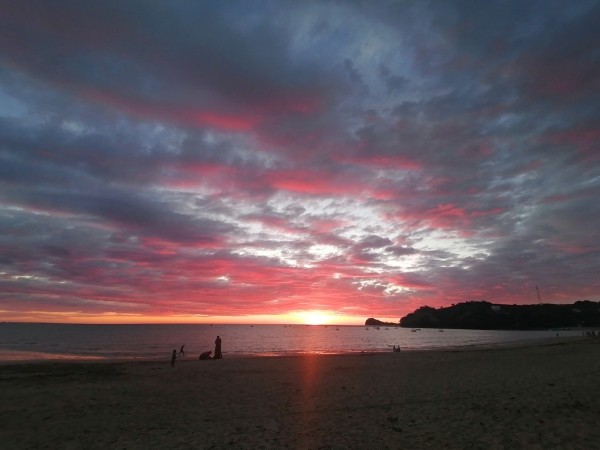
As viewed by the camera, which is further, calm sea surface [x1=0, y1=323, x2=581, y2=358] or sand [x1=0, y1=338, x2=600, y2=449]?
calm sea surface [x1=0, y1=323, x2=581, y2=358]

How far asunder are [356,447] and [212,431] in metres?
5.03

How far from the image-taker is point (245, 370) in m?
26.6

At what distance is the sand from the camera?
10289 mm

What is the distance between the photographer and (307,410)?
14141mm

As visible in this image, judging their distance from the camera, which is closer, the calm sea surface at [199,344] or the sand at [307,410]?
the sand at [307,410]

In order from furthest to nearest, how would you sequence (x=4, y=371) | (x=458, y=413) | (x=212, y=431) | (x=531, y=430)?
(x=4, y=371) < (x=458, y=413) < (x=212, y=431) < (x=531, y=430)

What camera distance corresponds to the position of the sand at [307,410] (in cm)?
1029

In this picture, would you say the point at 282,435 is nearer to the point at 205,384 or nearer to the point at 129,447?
the point at 129,447

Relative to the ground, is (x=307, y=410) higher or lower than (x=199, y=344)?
lower

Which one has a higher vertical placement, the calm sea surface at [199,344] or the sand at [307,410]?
the calm sea surface at [199,344]

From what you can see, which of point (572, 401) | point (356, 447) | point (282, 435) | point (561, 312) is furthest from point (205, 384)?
point (561, 312)

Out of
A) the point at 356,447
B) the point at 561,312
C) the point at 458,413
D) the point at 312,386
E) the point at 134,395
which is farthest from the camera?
the point at 561,312

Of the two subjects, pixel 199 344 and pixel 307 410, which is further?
pixel 199 344

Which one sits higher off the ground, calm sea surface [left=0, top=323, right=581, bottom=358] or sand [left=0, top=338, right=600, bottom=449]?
calm sea surface [left=0, top=323, right=581, bottom=358]
